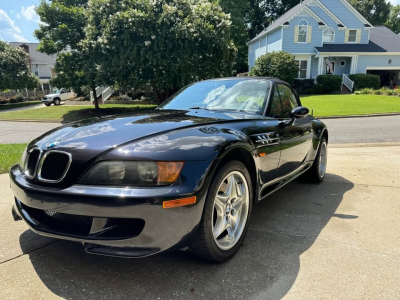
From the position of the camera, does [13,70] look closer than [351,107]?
No

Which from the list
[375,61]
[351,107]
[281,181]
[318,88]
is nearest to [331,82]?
[318,88]

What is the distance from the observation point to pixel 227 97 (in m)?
3.53

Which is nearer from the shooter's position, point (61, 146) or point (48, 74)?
point (61, 146)

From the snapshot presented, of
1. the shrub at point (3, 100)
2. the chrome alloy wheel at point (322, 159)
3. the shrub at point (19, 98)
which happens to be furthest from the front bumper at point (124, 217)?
the shrub at point (19, 98)

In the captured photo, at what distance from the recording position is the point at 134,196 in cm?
185

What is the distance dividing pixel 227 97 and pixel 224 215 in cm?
159

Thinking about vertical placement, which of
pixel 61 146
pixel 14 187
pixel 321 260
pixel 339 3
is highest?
pixel 339 3

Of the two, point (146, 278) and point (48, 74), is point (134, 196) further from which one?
point (48, 74)

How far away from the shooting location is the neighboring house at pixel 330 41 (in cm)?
2706

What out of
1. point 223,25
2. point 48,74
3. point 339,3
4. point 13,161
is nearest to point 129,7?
point 223,25

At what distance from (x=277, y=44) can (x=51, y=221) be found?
29300mm

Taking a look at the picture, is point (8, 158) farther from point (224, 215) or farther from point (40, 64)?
point (40, 64)

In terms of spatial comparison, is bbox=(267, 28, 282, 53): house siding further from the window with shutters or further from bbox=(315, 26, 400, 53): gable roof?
the window with shutters

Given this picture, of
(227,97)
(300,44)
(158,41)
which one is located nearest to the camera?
(227,97)
